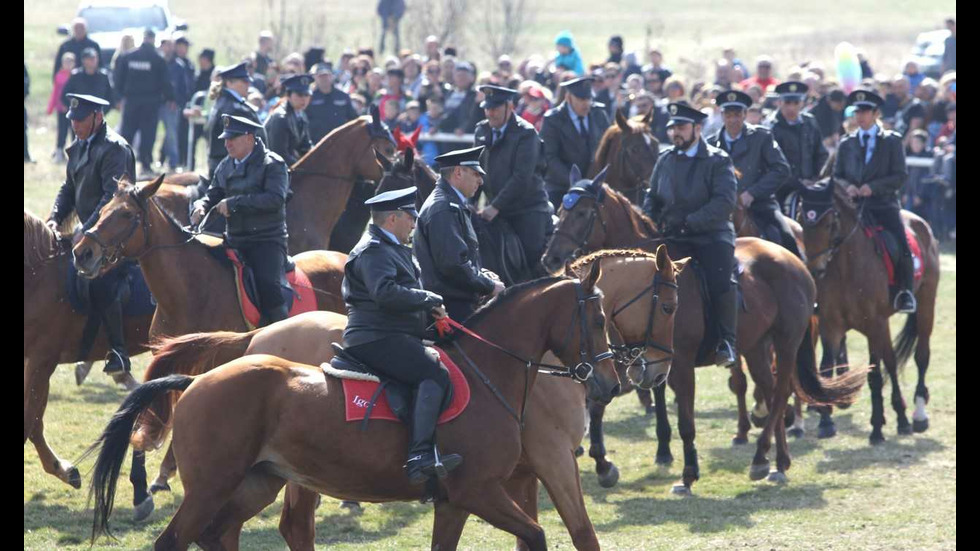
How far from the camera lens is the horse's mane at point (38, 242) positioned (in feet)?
38.7

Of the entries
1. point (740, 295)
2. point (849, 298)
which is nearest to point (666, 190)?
point (740, 295)

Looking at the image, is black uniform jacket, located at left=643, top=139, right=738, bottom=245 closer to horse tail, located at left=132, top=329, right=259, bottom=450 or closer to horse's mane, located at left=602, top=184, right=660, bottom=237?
horse's mane, located at left=602, top=184, right=660, bottom=237

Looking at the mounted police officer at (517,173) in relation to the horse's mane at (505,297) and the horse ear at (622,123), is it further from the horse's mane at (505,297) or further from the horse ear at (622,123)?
the horse's mane at (505,297)

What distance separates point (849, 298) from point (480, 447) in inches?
312

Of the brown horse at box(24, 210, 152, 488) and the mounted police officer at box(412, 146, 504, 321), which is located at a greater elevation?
the mounted police officer at box(412, 146, 504, 321)

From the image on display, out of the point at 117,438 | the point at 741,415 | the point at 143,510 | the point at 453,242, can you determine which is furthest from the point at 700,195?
the point at 117,438

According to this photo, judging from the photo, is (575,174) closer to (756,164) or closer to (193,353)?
(756,164)

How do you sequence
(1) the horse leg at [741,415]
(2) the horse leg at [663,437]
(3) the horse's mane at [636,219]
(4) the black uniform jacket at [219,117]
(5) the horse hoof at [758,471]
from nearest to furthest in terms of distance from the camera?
(3) the horse's mane at [636,219], (5) the horse hoof at [758,471], (2) the horse leg at [663,437], (4) the black uniform jacket at [219,117], (1) the horse leg at [741,415]

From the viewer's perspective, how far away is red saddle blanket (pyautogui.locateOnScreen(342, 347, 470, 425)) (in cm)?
812

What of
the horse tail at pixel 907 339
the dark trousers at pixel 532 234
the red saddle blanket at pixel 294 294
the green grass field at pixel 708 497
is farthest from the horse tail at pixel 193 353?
the horse tail at pixel 907 339

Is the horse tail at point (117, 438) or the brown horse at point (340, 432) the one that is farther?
the horse tail at point (117, 438)

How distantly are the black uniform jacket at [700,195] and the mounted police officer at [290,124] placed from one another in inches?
181

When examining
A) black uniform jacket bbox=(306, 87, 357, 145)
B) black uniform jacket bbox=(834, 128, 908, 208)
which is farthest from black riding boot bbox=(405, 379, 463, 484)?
black uniform jacket bbox=(306, 87, 357, 145)

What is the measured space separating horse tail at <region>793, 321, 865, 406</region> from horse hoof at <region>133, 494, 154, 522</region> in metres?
6.04
